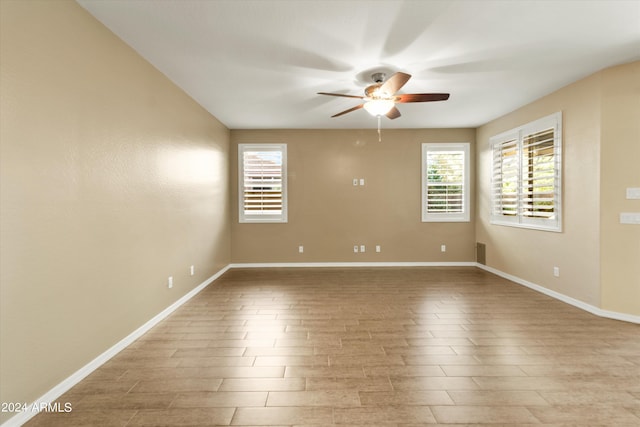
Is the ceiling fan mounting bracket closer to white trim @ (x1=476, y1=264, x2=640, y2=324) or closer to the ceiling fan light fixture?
the ceiling fan light fixture

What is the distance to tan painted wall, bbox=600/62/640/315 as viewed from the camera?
3184mm

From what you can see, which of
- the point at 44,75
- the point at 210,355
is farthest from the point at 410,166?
the point at 44,75

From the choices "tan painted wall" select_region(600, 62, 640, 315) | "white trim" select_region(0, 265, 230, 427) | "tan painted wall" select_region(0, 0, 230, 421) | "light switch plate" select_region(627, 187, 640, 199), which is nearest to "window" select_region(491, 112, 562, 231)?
"tan painted wall" select_region(600, 62, 640, 315)

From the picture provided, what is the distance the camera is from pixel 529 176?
448cm

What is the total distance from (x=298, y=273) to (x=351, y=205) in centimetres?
170

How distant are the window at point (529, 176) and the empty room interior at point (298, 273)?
0.03 meters

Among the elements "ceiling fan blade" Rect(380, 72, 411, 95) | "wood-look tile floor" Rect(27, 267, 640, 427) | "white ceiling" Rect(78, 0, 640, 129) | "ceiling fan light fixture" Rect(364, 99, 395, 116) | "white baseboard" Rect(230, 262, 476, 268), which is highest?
"white ceiling" Rect(78, 0, 640, 129)

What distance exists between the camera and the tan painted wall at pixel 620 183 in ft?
10.4

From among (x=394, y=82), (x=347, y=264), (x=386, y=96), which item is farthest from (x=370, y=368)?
(x=347, y=264)

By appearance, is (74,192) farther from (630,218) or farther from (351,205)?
(630,218)

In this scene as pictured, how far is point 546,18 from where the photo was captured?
2.38 m

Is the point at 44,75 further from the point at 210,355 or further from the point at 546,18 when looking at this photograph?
the point at 546,18

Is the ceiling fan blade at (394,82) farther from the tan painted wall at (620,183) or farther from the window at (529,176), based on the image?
the window at (529,176)

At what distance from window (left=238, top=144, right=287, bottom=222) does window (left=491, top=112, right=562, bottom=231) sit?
391 cm
